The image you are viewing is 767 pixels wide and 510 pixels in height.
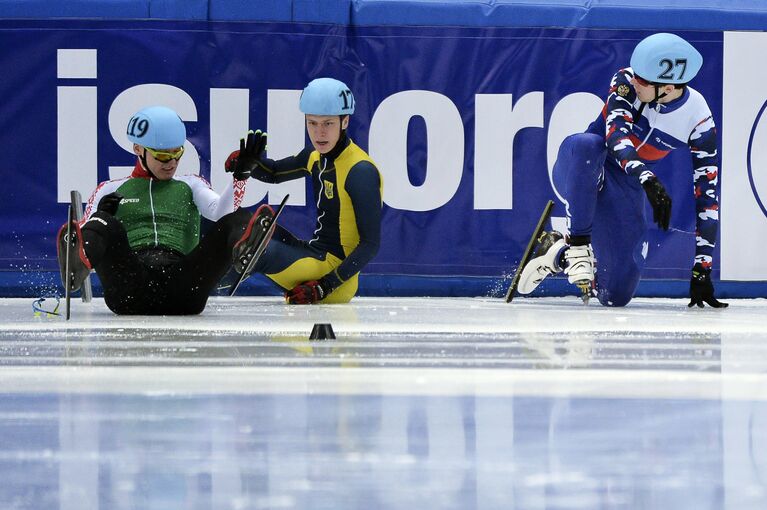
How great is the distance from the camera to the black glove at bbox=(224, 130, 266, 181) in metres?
6.51

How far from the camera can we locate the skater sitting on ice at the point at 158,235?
217 inches

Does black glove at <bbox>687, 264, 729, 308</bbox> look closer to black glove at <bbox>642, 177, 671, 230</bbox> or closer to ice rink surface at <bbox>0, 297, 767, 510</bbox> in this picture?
black glove at <bbox>642, 177, 671, 230</bbox>

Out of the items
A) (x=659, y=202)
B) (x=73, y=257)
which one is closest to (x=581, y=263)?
(x=659, y=202)

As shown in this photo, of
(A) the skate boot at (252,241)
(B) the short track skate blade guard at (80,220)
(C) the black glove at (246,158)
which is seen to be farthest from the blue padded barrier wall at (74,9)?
(A) the skate boot at (252,241)

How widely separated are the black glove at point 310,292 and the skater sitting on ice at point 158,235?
2.32 feet

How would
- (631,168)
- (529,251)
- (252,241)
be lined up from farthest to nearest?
(529,251) < (631,168) < (252,241)

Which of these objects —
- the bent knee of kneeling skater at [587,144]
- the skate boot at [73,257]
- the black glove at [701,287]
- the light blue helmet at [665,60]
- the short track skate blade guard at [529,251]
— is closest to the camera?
the skate boot at [73,257]

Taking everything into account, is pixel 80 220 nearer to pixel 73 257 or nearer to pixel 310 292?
pixel 310 292

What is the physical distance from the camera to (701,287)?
6605 millimetres

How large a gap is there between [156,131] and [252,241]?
0.73m

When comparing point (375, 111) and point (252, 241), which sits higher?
point (375, 111)

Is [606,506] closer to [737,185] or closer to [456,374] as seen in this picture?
[456,374]

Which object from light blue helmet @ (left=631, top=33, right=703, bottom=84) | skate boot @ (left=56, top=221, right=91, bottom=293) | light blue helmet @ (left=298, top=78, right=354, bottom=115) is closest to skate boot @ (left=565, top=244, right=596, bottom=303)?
light blue helmet @ (left=631, top=33, right=703, bottom=84)

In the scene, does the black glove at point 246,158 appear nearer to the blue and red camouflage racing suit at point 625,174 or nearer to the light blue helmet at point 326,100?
the light blue helmet at point 326,100
